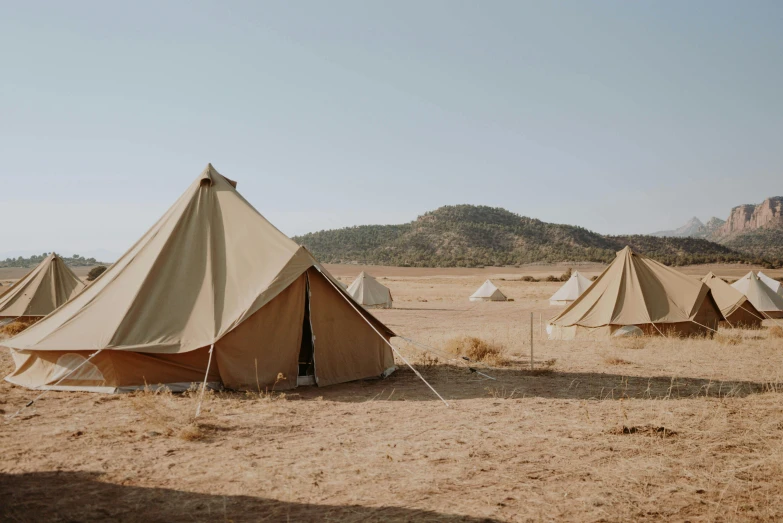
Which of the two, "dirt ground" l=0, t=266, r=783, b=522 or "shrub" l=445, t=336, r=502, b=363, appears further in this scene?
"shrub" l=445, t=336, r=502, b=363

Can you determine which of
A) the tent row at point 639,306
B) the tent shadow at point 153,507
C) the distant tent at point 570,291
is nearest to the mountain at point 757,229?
the distant tent at point 570,291

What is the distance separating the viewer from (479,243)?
9731cm

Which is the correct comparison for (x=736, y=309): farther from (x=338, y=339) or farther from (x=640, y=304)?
(x=338, y=339)

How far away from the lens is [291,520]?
13.9 feet

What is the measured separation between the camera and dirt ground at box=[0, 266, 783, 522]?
14.7ft

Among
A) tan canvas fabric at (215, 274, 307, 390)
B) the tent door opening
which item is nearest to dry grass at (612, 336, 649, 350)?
the tent door opening

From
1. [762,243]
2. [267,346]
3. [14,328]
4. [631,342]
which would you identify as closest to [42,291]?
[14,328]

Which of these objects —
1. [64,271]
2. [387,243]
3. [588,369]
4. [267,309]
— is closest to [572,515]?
[267,309]

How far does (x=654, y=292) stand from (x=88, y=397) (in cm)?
1280

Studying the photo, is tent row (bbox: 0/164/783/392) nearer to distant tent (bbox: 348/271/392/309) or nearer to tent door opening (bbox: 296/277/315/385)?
tent door opening (bbox: 296/277/315/385)

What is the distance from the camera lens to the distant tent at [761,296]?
2269cm

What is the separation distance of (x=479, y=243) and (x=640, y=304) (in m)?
82.6

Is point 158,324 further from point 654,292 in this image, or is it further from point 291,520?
point 654,292

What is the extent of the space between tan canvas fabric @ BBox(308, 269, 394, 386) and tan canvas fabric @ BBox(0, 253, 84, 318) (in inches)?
494
